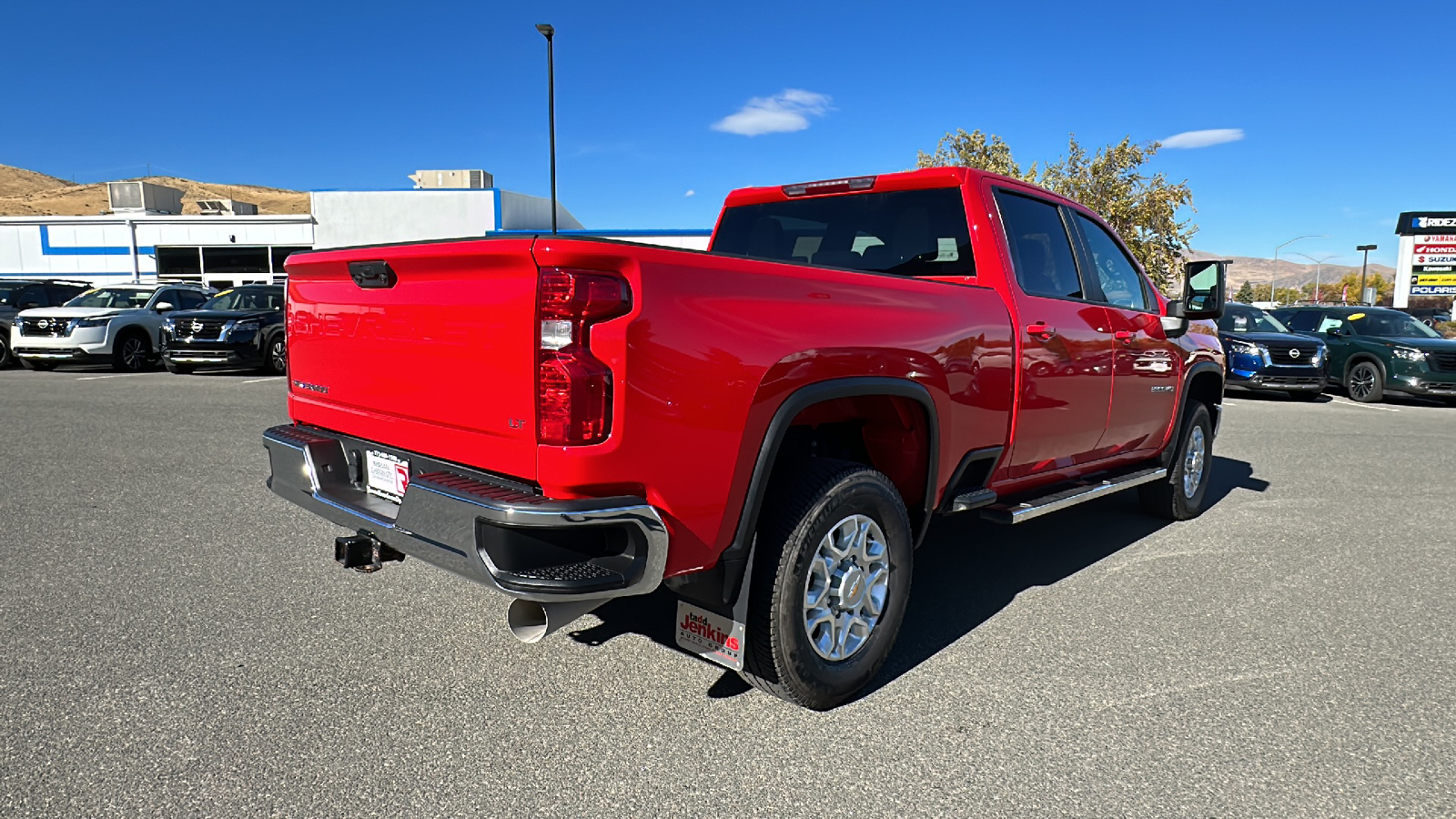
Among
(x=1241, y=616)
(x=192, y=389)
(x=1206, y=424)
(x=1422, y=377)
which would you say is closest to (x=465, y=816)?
(x=1241, y=616)

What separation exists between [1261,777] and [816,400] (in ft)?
5.70

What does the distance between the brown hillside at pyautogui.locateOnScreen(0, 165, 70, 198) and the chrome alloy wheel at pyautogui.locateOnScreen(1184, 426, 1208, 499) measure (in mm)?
163410

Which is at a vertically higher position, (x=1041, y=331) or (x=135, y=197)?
(x=135, y=197)

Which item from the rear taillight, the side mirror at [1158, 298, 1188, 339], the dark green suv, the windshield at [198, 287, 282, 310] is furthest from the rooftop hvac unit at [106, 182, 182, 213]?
the rear taillight

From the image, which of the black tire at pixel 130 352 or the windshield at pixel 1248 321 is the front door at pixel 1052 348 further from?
the black tire at pixel 130 352

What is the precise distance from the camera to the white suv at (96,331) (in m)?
15.0

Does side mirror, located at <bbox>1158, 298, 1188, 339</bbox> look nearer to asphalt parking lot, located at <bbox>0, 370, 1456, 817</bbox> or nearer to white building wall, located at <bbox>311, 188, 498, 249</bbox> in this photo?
asphalt parking lot, located at <bbox>0, 370, 1456, 817</bbox>

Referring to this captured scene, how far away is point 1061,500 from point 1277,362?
12549 millimetres

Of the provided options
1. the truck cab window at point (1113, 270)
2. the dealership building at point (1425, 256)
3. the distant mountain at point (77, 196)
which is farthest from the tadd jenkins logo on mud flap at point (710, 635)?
the distant mountain at point (77, 196)

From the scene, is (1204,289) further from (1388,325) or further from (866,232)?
(1388,325)

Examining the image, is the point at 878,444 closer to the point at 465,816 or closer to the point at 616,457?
the point at 616,457

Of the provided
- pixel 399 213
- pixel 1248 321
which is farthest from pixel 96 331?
pixel 1248 321

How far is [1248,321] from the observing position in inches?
634

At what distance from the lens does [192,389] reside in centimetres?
1265
